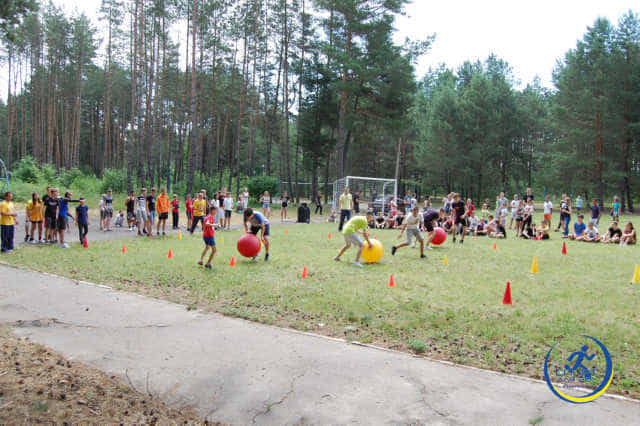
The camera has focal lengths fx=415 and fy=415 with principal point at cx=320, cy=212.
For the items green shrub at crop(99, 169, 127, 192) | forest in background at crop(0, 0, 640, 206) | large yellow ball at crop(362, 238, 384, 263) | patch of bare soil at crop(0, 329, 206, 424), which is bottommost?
patch of bare soil at crop(0, 329, 206, 424)

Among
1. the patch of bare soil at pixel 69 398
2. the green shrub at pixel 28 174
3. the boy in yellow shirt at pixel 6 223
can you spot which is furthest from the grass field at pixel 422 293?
the green shrub at pixel 28 174

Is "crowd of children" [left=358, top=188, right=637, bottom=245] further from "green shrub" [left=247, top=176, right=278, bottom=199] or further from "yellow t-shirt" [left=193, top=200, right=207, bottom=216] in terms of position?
"green shrub" [left=247, top=176, right=278, bottom=199]

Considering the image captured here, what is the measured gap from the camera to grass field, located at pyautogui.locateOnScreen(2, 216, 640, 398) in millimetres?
5188

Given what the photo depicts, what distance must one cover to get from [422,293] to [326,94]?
108 ft

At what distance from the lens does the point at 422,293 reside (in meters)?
7.38

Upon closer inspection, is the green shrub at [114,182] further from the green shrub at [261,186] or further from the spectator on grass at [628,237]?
the spectator on grass at [628,237]

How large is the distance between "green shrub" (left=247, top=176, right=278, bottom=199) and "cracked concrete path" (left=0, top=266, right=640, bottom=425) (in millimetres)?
26977

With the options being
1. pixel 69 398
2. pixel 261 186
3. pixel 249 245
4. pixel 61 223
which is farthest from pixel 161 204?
pixel 261 186

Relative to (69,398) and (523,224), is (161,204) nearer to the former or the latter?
(69,398)

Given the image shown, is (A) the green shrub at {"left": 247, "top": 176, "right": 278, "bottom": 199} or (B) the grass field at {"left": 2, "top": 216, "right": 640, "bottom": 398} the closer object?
(B) the grass field at {"left": 2, "top": 216, "right": 640, "bottom": 398}

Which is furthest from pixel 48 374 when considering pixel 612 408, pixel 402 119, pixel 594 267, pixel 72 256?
pixel 402 119

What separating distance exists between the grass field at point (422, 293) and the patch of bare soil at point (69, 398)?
2.44 meters

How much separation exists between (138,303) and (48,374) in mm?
2773

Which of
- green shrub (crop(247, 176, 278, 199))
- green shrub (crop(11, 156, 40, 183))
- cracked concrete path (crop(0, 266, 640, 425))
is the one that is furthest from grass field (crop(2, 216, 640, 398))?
green shrub (crop(11, 156, 40, 183))
